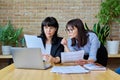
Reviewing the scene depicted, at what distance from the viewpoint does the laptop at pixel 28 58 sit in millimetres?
2107

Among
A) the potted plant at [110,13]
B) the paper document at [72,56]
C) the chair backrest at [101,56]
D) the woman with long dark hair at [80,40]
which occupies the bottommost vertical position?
the chair backrest at [101,56]

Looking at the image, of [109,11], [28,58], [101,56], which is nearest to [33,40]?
[28,58]

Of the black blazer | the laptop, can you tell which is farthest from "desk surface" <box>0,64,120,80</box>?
the black blazer

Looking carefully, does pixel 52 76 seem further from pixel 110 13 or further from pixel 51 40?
pixel 110 13

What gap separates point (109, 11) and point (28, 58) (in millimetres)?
2902

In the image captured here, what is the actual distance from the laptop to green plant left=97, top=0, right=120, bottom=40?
2717 millimetres

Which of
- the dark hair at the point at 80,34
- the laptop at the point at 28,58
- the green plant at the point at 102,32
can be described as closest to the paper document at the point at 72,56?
the laptop at the point at 28,58

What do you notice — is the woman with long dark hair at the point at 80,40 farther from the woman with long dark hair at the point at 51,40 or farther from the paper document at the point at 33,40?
the paper document at the point at 33,40

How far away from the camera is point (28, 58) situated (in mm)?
2143

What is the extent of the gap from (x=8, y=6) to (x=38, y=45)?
96.6 inches

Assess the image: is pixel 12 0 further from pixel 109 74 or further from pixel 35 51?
pixel 109 74

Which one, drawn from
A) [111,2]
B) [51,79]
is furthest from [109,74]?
[111,2]

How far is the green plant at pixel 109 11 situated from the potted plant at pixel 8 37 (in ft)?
5.28

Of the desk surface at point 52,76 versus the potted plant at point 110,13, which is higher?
the potted plant at point 110,13
